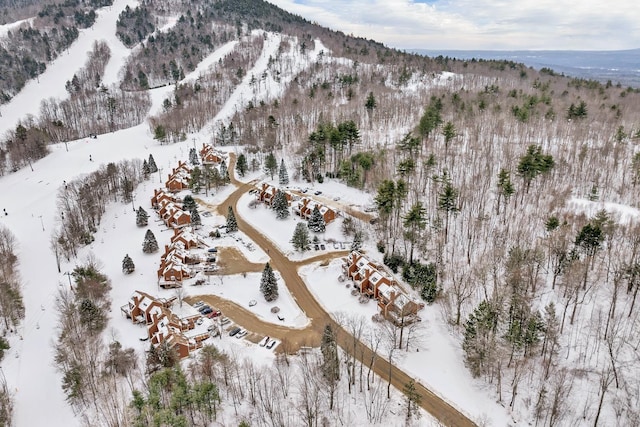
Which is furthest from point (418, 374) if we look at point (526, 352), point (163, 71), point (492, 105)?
point (163, 71)

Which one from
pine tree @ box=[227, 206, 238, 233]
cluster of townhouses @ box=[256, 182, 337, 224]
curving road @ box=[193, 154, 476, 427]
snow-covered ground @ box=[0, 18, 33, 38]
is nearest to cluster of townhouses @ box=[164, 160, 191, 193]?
cluster of townhouses @ box=[256, 182, 337, 224]

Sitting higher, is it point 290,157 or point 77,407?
point 290,157

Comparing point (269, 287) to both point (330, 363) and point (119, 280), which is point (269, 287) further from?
point (119, 280)

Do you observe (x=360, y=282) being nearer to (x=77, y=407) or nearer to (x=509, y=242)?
(x=509, y=242)

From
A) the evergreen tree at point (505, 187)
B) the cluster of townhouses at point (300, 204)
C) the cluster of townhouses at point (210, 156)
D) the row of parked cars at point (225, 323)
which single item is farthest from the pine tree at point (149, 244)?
the evergreen tree at point (505, 187)

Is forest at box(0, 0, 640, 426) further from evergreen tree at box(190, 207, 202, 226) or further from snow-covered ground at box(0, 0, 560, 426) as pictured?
evergreen tree at box(190, 207, 202, 226)

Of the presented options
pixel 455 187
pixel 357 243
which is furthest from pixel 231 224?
pixel 455 187

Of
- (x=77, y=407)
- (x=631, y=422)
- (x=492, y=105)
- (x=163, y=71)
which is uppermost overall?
(x=163, y=71)
